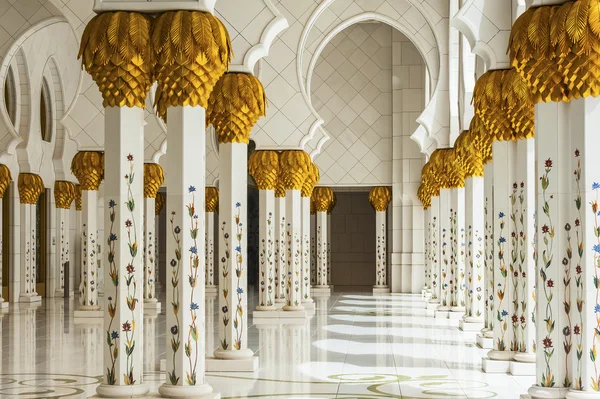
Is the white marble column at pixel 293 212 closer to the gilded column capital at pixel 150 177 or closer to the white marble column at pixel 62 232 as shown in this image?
the gilded column capital at pixel 150 177

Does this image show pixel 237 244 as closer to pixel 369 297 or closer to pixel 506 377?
pixel 506 377

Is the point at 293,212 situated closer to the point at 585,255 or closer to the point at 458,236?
the point at 458,236

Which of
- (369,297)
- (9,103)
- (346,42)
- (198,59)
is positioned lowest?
(369,297)

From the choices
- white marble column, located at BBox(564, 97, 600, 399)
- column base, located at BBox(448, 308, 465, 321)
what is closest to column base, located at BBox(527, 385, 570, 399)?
white marble column, located at BBox(564, 97, 600, 399)

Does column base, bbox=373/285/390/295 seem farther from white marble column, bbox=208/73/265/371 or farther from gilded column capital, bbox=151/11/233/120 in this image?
gilded column capital, bbox=151/11/233/120

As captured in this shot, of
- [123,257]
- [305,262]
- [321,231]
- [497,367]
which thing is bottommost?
[497,367]

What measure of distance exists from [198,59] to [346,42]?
1788 cm

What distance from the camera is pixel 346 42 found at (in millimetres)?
23781

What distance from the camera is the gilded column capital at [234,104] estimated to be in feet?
29.2

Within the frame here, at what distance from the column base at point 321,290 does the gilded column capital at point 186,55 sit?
56.2 feet

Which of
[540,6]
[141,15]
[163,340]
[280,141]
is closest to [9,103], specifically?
[280,141]

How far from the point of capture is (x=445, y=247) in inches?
619

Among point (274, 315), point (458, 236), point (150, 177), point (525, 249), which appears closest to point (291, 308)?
point (274, 315)

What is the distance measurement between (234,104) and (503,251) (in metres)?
3.27
